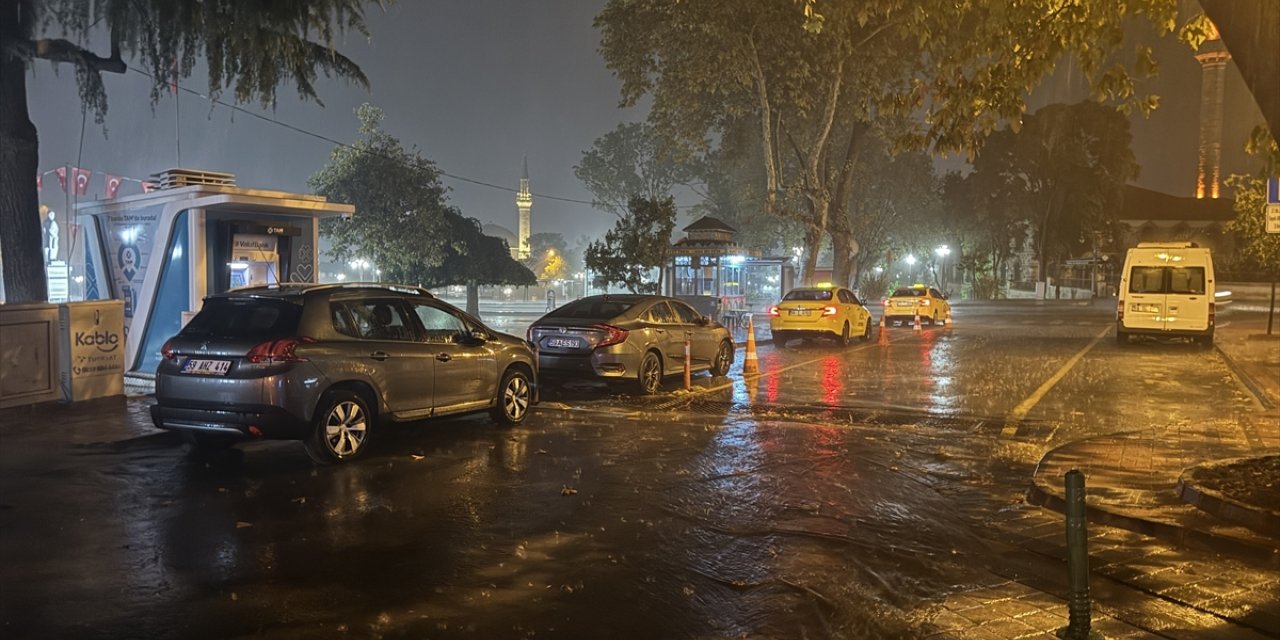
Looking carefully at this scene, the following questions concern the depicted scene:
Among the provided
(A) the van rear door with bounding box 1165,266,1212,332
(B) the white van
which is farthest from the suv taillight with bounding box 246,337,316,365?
(A) the van rear door with bounding box 1165,266,1212,332

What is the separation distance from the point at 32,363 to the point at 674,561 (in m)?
9.80

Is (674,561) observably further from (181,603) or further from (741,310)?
(741,310)

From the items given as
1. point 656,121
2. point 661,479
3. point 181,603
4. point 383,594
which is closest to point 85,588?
point 181,603

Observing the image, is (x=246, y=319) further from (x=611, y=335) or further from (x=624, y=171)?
(x=624, y=171)

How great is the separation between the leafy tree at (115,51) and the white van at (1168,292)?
1995 cm

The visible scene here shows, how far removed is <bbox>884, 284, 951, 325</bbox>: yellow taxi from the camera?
1342 inches

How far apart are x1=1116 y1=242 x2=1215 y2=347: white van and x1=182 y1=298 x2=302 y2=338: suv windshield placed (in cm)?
2095

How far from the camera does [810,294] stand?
24.4m

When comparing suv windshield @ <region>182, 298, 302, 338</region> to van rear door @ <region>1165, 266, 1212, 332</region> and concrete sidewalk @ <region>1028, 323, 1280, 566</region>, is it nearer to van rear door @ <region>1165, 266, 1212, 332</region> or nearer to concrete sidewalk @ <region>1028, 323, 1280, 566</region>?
concrete sidewalk @ <region>1028, 323, 1280, 566</region>

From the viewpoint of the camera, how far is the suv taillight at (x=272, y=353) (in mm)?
8039

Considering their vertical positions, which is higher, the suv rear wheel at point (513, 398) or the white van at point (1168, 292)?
the white van at point (1168, 292)

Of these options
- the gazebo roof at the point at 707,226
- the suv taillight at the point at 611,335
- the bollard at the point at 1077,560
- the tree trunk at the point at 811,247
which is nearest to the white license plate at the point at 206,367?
the suv taillight at the point at 611,335

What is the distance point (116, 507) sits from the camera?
6965 millimetres

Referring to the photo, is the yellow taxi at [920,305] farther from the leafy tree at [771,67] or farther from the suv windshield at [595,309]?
the suv windshield at [595,309]
